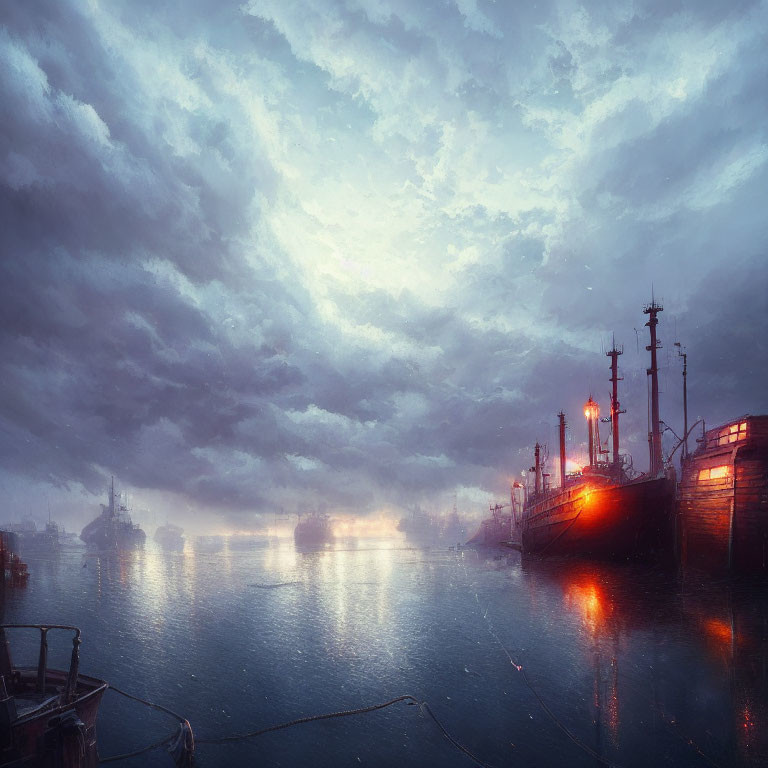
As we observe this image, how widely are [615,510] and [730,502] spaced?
52.0 feet

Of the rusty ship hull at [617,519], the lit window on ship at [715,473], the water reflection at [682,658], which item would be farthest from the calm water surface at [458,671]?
the lit window on ship at [715,473]

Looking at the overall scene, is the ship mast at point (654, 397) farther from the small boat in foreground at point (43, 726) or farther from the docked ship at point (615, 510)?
the small boat in foreground at point (43, 726)

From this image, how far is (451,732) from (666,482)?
48144mm

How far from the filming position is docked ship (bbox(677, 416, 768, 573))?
40.3 meters

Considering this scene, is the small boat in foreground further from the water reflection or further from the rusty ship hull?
the rusty ship hull

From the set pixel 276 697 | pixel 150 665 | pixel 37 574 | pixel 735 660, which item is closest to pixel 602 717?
pixel 735 660

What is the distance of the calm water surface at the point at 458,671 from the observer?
16922 mm

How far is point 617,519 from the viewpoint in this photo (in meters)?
57.4

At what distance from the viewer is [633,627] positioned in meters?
33.0

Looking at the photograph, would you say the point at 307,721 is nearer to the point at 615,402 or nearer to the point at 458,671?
the point at 458,671

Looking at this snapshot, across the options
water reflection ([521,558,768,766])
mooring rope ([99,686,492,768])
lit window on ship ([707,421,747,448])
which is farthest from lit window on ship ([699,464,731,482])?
mooring rope ([99,686,492,768])

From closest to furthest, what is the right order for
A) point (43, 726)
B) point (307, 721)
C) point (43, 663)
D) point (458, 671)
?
point (43, 726) < point (43, 663) < point (307, 721) < point (458, 671)

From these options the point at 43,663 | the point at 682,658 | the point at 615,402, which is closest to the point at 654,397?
the point at 615,402

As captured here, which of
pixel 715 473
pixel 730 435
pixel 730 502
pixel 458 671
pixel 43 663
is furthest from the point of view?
pixel 715 473
